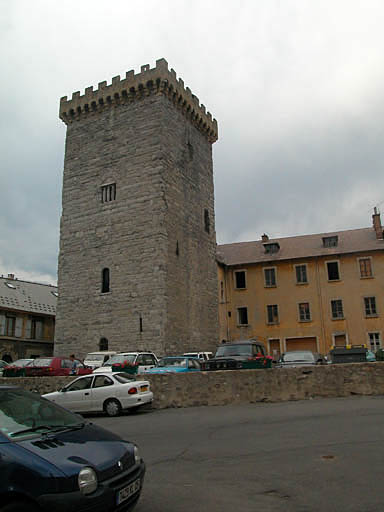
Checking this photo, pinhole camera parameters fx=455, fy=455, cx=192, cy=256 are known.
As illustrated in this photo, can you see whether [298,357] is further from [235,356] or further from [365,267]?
[365,267]

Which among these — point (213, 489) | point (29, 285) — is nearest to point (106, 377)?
point (213, 489)

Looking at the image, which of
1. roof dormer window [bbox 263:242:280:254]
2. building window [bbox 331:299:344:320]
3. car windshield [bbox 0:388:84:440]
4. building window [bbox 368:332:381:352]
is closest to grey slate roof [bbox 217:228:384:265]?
roof dormer window [bbox 263:242:280:254]

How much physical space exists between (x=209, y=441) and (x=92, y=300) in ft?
62.2

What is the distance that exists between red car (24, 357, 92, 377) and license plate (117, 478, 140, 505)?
13334 millimetres

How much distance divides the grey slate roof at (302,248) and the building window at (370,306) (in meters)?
3.80

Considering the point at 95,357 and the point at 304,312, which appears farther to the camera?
the point at 304,312

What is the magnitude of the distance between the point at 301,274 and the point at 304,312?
3096mm

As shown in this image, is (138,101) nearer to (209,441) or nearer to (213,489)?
(209,441)

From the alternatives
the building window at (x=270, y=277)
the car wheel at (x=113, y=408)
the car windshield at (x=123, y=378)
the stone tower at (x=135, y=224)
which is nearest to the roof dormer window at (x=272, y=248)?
the building window at (x=270, y=277)

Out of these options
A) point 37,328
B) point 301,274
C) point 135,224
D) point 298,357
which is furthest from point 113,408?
point 37,328

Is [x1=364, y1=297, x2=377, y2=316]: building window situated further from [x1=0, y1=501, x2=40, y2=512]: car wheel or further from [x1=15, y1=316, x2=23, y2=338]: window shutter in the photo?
[x1=0, y1=501, x2=40, y2=512]: car wheel

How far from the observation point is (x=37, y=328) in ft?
127

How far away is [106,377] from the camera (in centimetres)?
1366

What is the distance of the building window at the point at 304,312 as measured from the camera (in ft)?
118
